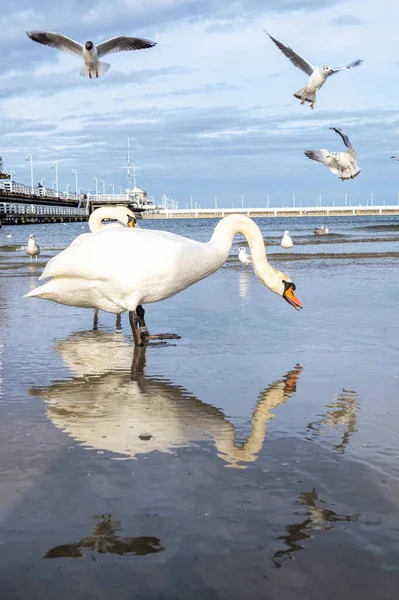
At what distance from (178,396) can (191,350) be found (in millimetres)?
2255

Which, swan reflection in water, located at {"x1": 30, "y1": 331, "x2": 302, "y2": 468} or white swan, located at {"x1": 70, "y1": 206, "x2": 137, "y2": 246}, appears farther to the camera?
white swan, located at {"x1": 70, "y1": 206, "x2": 137, "y2": 246}

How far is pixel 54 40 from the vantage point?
18.7 metres

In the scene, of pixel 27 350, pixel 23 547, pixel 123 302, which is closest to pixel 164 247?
pixel 123 302

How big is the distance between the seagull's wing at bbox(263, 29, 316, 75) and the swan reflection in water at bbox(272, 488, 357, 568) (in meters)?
16.8

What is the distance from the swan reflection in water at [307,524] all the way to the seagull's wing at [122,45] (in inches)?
666

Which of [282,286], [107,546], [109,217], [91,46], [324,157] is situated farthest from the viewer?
[324,157]

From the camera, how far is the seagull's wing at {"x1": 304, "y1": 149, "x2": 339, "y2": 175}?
817 inches

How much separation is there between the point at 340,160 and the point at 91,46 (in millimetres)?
6690

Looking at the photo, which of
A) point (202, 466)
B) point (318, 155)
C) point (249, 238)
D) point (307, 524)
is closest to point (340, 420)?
point (202, 466)

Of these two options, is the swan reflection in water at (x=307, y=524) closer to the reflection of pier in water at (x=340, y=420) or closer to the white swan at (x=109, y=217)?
the reflection of pier in water at (x=340, y=420)

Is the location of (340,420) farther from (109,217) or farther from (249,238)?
(109,217)

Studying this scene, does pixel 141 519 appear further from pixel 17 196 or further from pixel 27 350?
pixel 17 196

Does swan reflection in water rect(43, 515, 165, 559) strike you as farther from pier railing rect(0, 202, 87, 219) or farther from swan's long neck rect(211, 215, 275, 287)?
pier railing rect(0, 202, 87, 219)

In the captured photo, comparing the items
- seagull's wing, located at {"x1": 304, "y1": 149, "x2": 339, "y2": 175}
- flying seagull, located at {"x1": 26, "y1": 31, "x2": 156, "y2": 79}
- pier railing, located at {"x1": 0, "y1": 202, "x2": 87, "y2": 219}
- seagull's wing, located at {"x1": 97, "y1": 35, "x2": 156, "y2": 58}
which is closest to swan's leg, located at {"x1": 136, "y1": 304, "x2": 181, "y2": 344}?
flying seagull, located at {"x1": 26, "y1": 31, "x2": 156, "y2": 79}
